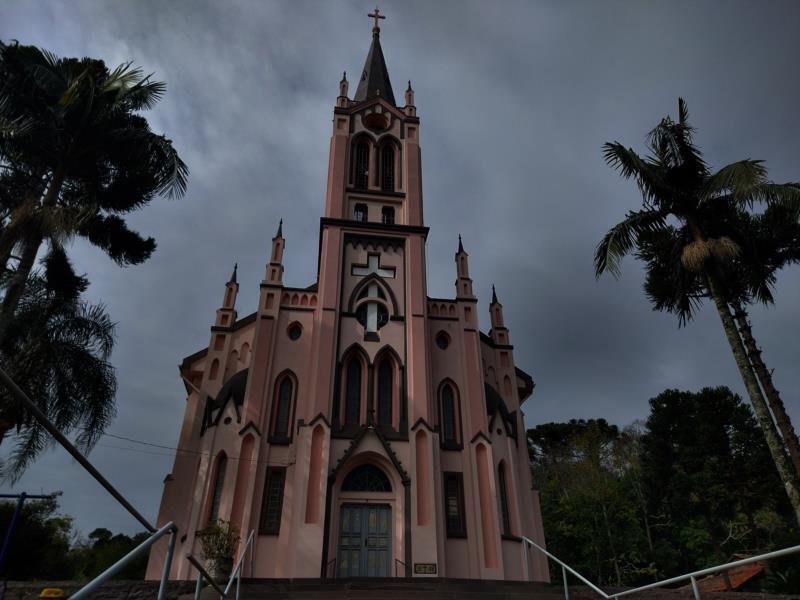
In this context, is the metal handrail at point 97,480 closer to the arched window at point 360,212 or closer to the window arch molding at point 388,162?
the arched window at point 360,212

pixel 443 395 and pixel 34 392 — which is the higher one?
pixel 443 395

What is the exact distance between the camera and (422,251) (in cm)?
2331

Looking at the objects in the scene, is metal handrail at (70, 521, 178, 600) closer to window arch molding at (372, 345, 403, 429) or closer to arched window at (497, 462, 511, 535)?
window arch molding at (372, 345, 403, 429)

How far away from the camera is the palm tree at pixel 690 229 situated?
12789 mm

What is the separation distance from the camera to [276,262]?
2305 centimetres

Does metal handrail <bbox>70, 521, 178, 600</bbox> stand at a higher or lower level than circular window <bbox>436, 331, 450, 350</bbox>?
lower

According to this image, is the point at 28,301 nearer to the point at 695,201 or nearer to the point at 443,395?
the point at 443,395

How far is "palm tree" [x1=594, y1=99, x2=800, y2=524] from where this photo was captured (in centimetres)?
1279

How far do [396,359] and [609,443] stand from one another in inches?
1177

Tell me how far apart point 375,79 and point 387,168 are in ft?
28.3

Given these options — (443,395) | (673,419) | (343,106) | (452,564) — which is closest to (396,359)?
(443,395)

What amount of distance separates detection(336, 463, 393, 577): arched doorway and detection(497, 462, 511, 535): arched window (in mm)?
3988

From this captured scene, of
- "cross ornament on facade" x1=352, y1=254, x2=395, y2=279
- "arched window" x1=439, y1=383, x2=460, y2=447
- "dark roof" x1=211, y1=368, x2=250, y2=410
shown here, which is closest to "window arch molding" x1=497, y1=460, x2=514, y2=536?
"arched window" x1=439, y1=383, x2=460, y2=447

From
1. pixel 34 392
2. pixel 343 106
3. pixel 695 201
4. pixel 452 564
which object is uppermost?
pixel 343 106
